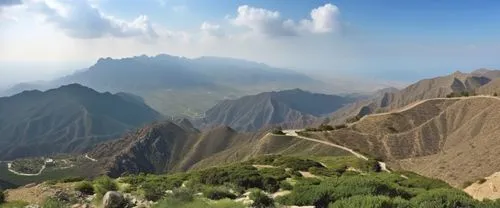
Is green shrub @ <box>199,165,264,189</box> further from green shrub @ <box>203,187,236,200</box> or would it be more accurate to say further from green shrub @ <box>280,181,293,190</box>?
green shrub @ <box>203,187,236,200</box>

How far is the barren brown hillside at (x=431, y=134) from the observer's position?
255ft

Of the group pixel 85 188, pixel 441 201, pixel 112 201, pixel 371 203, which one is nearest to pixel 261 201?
pixel 371 203

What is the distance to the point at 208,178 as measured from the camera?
3316 centimetres

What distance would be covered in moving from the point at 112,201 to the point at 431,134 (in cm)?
10835

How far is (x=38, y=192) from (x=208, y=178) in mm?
10980

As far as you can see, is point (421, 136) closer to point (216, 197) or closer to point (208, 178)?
point (208, 178)

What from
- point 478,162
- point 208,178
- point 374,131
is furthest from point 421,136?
point 208,178

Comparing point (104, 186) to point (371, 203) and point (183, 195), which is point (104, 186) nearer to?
point (183, 195)

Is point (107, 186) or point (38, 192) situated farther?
point (38, 192)

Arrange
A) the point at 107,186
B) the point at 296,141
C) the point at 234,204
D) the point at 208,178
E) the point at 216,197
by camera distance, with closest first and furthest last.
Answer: the point at 234,204 < the point at 216,197 < the point at 107,186 < the point at 208,178 < the point at 296,141

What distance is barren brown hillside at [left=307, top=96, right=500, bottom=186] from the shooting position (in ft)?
255

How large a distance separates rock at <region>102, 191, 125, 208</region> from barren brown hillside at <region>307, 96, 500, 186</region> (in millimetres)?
59799

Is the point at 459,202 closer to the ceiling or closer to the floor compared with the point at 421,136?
closer to the ceiling

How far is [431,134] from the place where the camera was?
380 feet
